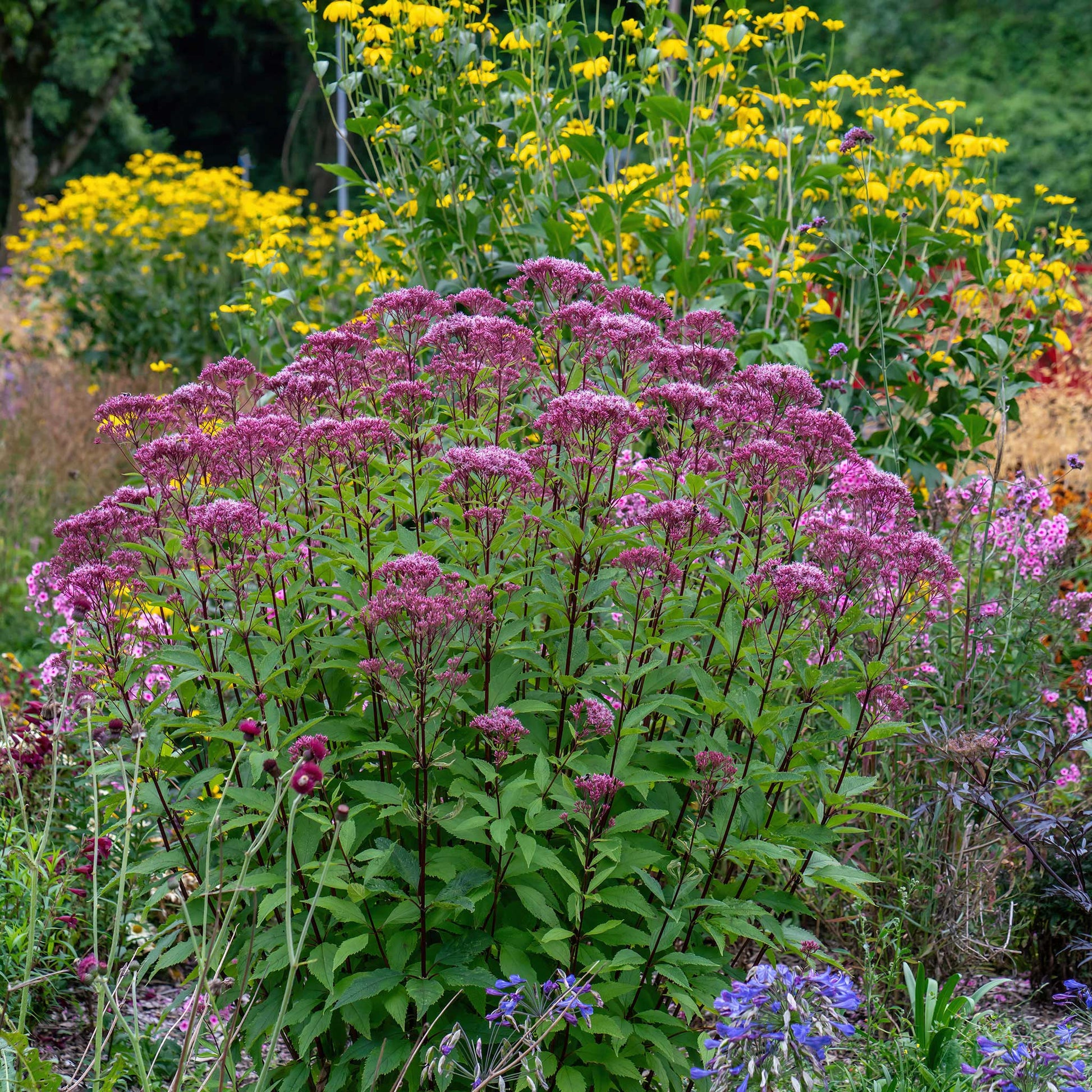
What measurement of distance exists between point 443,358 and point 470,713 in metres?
0.88

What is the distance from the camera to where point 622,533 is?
2.40 m

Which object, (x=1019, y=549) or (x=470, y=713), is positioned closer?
(x=470, y=713)

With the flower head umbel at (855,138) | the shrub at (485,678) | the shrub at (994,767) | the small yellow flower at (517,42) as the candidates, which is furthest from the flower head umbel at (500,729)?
the small yellow flower at (517,42)

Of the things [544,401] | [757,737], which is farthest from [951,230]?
Result: [757,737]

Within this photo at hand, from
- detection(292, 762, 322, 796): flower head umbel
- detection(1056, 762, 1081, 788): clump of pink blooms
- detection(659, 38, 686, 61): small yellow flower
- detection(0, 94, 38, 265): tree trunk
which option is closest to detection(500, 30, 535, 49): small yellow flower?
detection(659, 38, 686, 61): small yellow flower

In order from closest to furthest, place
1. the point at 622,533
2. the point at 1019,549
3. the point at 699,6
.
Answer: the point at 622,533, the point at 1019,549, the point at 699,6

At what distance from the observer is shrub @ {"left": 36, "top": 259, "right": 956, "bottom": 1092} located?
228 centimetres

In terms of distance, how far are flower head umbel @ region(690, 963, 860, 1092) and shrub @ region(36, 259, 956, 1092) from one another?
0.34m

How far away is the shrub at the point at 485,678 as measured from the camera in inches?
89.9

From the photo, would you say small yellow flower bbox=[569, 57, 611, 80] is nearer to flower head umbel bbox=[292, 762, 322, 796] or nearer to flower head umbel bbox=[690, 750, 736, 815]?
flower head umbel bbox=[690, 750, 736, 815]

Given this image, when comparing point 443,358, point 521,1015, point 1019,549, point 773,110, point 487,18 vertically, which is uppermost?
point 487,18

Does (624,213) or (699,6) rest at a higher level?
(699,6)

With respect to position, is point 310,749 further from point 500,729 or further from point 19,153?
point 19,153

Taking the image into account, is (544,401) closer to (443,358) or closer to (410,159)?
(443,358)
